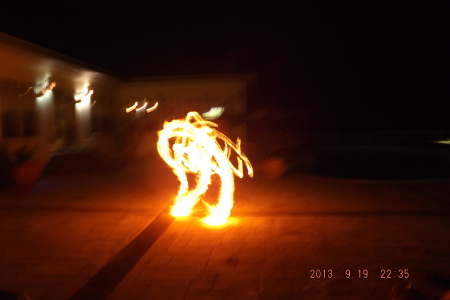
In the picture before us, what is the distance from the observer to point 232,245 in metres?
6.37

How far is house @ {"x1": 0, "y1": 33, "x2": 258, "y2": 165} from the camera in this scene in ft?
44.9

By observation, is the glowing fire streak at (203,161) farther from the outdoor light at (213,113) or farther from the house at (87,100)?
the outdoor light at (213,113)

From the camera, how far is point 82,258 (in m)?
5.92

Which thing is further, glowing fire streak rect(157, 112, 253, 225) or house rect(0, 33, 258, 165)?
house rect(0, 33, 258, 165)

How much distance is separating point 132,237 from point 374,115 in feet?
136

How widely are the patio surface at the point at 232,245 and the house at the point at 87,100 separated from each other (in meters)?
4.26

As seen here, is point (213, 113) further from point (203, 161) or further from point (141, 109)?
point (203, 161)

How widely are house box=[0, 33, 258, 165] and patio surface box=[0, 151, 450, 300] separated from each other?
4.26m

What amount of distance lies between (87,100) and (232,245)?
13665mm

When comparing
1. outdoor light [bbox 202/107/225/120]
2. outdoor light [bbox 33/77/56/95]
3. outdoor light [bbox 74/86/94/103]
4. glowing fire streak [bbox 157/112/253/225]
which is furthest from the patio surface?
outdoor light [bbox 202/107/225/120]

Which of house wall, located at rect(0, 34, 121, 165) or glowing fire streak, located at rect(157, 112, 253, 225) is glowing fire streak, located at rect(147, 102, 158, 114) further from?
glowing fire streak, located at rect(157, 112, 253, 225)

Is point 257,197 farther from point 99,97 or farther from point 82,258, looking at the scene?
point 99,97

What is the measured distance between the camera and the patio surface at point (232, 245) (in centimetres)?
489

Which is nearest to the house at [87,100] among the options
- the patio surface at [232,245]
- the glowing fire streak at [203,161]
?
the patio surface at [232,245]
